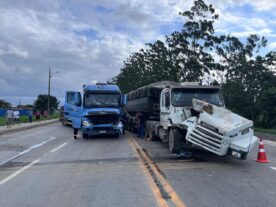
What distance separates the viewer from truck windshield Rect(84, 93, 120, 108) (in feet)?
90.6

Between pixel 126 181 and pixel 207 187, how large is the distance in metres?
1.98

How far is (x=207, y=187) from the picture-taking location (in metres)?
10.6

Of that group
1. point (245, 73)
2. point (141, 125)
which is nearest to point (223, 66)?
point (245, 73)

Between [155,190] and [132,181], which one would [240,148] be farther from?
[155,190]

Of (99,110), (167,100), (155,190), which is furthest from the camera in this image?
(99,110)

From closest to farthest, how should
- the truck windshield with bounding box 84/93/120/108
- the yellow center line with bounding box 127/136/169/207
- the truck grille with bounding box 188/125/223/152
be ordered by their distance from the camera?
the yellow center line with bounding box 127/136/169/207, the truck grille with bounding box 188/125/223/152, the truck windshield with bounding box 84/93/120/108

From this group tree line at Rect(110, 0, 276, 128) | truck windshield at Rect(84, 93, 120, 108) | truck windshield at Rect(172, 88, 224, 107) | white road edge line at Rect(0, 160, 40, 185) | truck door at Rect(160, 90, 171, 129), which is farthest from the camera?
tree line at Rect(110, 0, 276, 128)

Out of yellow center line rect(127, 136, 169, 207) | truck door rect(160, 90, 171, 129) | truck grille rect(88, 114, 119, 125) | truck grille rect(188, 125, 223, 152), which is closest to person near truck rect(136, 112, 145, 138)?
truck grille rect(88, 114, 119, 125)

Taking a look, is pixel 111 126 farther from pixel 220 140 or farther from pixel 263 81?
pixel 263 81

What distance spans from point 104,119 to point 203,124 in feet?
41.2

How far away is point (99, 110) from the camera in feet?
88.1

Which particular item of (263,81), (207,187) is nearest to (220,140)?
(207,187)

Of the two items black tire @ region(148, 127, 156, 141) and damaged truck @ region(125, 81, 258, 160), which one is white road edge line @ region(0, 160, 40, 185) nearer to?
damaged truck @ region(125, 81, 258, 160)

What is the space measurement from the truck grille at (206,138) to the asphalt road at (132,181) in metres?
0.59
